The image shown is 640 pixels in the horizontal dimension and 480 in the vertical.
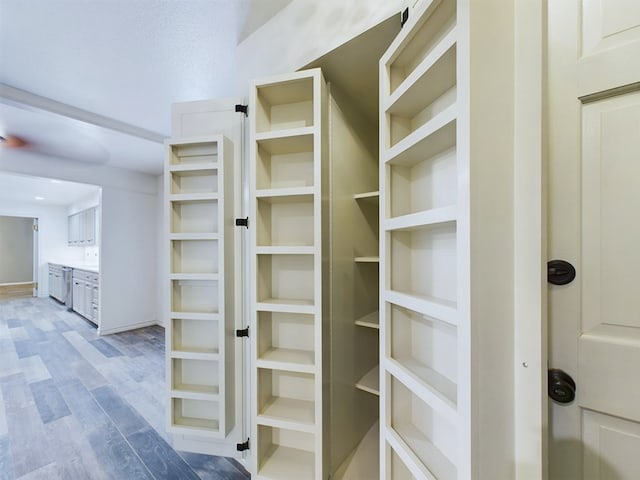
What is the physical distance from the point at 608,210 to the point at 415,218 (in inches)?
17.0

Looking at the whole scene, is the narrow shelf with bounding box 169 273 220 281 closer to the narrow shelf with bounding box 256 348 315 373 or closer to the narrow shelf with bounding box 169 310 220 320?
the narrow shelf with bounding box 169 310 220 320

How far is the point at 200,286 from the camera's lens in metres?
1.62

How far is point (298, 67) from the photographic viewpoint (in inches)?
51.3

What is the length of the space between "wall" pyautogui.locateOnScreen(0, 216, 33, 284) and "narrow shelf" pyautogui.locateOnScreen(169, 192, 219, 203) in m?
10.1

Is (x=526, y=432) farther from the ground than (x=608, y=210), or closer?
closer

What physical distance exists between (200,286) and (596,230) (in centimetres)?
176

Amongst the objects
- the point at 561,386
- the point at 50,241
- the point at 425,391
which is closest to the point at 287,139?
the point at 425,391

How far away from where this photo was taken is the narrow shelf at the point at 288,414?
4.10ft

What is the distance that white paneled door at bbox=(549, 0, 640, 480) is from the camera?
1.94 ft

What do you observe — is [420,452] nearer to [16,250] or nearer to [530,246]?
[530,246]

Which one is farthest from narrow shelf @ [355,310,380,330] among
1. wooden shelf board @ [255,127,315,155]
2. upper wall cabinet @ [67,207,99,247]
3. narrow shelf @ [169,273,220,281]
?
upper wall cabinet @ [67,207,99,247]

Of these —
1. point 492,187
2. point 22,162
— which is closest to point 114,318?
point 22,162

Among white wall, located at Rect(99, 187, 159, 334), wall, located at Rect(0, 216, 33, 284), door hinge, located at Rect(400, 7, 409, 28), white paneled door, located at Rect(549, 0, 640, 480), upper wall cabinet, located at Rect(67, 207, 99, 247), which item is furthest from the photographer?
wall, located at Rect(0, 216, 33, 284)

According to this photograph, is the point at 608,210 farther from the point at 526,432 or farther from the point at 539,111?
the point at 526,432
